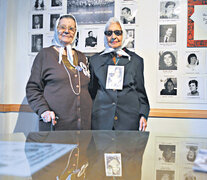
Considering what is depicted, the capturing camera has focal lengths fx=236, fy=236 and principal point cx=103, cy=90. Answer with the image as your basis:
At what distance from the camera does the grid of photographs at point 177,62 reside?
2312 millimetres

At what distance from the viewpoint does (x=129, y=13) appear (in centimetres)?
239

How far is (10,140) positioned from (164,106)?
1587 mm

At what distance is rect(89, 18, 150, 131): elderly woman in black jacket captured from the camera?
5.90ft

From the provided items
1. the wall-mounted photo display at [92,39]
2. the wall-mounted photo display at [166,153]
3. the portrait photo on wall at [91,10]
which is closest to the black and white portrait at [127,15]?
the portrait photo on wall at [91,10]

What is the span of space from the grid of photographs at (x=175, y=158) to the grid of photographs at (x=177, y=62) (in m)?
1.15

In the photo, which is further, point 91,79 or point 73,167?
point 91,79

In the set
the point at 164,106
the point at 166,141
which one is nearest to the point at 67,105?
the point at 166,141

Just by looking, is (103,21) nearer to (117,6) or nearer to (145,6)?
(117,6)

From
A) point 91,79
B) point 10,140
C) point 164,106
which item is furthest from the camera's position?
point 164,106

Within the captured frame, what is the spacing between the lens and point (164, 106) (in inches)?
93.0

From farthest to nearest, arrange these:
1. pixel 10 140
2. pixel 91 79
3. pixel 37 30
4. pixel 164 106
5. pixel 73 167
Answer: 1. pixel 37 30
2. pixel 164 106
3. pixel 91 79
4. pixel 10 140
5. pixel 73 167

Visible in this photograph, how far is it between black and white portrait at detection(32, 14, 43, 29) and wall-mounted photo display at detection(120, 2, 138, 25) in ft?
2.89

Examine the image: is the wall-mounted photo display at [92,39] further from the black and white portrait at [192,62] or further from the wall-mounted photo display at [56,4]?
the black and white portrait at [192,62]

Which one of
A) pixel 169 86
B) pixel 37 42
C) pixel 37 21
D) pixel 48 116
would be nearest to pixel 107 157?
pixel 48 116
